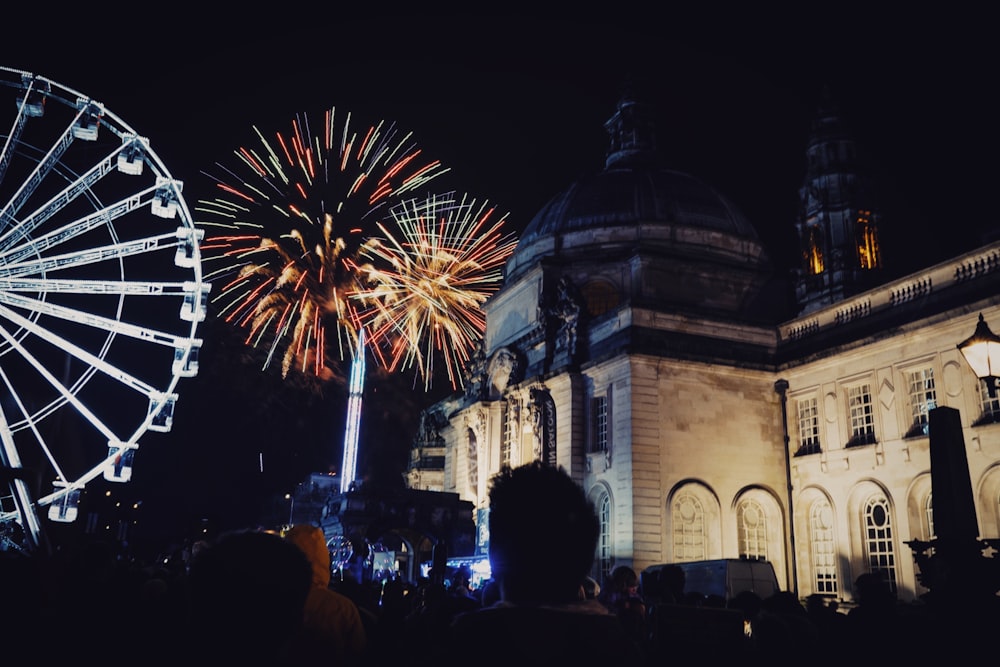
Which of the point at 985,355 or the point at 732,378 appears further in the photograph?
the point at 732,378

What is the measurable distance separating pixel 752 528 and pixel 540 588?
104 feet

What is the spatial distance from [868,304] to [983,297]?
585 centimetres

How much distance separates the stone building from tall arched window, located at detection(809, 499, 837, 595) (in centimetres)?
7

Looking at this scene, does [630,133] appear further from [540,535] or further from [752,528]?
[540,535]

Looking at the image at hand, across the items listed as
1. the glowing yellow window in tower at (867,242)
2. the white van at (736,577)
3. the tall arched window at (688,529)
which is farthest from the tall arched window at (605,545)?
the glowing yellow window in tower at (867,242)

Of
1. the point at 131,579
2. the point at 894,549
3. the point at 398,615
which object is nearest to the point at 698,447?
the point at 894,549

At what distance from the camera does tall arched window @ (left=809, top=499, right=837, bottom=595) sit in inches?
1203

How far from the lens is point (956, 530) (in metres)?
9.33

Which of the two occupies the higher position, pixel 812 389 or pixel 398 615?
pixel 812 389

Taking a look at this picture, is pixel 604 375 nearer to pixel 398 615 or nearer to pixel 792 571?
pixel 792 571

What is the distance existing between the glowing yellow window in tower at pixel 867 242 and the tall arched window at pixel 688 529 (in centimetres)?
1566

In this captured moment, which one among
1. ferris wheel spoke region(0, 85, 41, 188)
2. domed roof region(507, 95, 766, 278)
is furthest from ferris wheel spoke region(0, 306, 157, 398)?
domed roof region(507, 95, 766, 278)

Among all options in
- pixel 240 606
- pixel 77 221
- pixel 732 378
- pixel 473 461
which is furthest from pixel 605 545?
pixel 240 606

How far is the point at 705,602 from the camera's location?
40.8 ft
